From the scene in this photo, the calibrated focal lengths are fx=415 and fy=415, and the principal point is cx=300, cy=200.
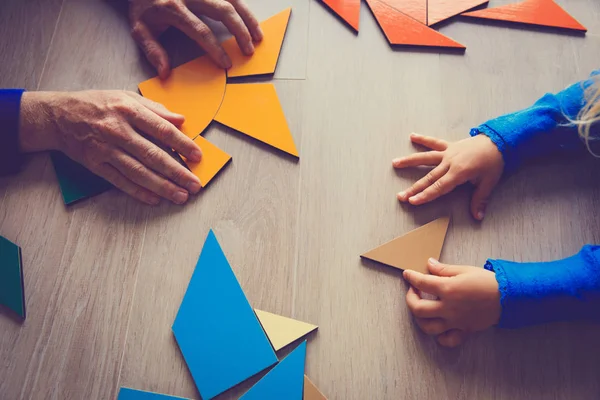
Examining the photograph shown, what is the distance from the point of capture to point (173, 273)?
0.93 meters

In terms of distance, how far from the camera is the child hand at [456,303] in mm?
828

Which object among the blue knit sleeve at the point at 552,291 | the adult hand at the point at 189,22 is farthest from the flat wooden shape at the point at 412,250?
the adult hand at the point at 189,22

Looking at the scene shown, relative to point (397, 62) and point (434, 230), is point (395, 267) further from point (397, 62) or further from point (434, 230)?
point (397, 62)

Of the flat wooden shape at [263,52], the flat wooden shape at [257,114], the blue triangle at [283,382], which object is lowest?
the blue triangle at [283,382]

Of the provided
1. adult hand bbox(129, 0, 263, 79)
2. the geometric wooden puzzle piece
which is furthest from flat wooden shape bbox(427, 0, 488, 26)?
→ the geometric wooden puzzle piece

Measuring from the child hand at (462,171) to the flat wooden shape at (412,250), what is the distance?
79 mm

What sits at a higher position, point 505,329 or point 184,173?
point 184,173

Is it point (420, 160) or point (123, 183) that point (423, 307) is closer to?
point (420, 160)

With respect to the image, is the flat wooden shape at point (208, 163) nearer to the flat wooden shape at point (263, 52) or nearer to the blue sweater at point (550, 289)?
the flat wooden shape at point (263, 52)

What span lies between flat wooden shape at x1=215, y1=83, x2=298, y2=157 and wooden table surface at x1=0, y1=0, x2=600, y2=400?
0.10ft

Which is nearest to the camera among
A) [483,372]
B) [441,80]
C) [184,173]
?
[483,372]

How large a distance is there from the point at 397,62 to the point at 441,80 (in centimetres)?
12

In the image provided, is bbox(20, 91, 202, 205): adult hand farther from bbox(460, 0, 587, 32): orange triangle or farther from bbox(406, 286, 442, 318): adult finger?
bbox(460, 0, 587, 32): orange triangle

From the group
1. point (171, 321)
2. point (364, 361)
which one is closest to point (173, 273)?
A: point (171, 321)
